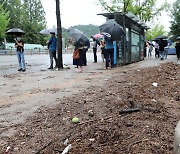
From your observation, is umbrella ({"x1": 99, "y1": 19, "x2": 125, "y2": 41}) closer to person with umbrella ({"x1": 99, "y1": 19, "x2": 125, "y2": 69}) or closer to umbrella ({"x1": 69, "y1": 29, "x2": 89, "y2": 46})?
person with umbrella ({"x1": 99, "y1": 19, "x2": 125, "y2": 69})

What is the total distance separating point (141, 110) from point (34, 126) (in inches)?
69.8

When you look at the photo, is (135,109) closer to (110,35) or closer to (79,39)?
(79,39)

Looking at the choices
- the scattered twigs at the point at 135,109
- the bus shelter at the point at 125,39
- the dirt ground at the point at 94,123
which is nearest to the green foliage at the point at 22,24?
the bus shelter at the point at 125,39

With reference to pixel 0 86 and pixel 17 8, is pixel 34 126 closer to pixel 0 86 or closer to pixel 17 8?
pixel 0 86

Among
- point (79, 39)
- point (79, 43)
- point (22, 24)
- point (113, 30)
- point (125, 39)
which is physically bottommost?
point (79, 43)

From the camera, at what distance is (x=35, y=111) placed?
557 cm

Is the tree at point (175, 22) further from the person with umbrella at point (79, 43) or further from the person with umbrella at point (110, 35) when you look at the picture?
the person with umbrella at point (79, 43)

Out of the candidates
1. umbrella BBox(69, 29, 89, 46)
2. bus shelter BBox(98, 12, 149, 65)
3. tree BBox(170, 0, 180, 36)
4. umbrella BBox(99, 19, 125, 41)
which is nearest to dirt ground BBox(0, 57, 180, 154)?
umbrella BBox(69, 29, 89, 46)

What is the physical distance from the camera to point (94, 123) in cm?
454

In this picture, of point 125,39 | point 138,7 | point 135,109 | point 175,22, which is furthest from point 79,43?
point 175,22

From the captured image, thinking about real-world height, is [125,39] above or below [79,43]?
above

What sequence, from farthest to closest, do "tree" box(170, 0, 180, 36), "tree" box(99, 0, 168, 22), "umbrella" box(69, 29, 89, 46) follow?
"tree" box(170, 0, 180, 36) → "tree" box(99, 0, 168, 22) → "umbrella" box(69, 29, 89, 46)

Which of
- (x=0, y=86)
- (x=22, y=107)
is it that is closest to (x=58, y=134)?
(x=22, y=107)

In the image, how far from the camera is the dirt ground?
369cm
